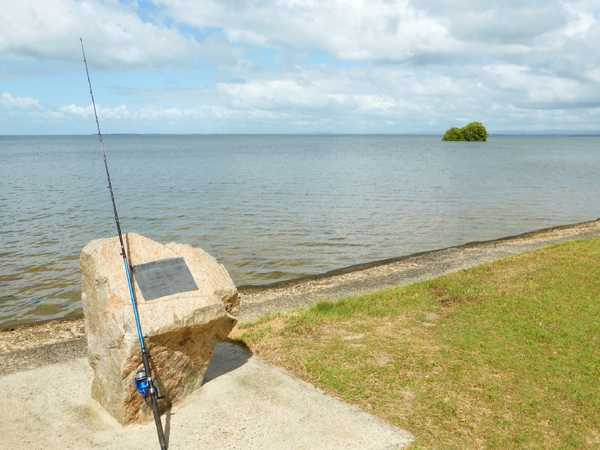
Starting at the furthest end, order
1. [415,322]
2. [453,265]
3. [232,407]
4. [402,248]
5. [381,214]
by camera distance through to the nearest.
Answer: [381,214]
[402,248]
[453,265]
[415,322]
[232,407]

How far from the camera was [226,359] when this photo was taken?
866 cm

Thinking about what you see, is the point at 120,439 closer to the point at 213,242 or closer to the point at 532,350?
the point at 532,350

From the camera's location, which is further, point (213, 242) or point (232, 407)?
Answer: point (213, 242)

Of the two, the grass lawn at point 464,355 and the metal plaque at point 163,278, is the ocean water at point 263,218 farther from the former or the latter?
the metal plaque at point 163,278

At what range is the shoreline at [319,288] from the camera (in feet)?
32.3

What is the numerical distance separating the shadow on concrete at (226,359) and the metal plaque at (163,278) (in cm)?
184

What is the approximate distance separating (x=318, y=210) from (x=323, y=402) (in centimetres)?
2393

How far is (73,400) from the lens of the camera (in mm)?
7367

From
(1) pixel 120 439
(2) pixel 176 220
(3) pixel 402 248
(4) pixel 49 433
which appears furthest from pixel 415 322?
(2) pixel 176 220

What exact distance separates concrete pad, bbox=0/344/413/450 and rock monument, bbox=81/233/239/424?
29 centimetres

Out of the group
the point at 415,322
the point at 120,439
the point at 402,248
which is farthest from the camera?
the point at 402,248

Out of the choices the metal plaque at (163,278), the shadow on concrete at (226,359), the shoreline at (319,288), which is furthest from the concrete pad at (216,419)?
the shoreline at (319,288)

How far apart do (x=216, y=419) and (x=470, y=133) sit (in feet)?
585

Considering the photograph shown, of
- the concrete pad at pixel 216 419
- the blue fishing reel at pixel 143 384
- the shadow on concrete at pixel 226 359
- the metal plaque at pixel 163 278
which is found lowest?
the shadow on concrete at pixel 226 359
